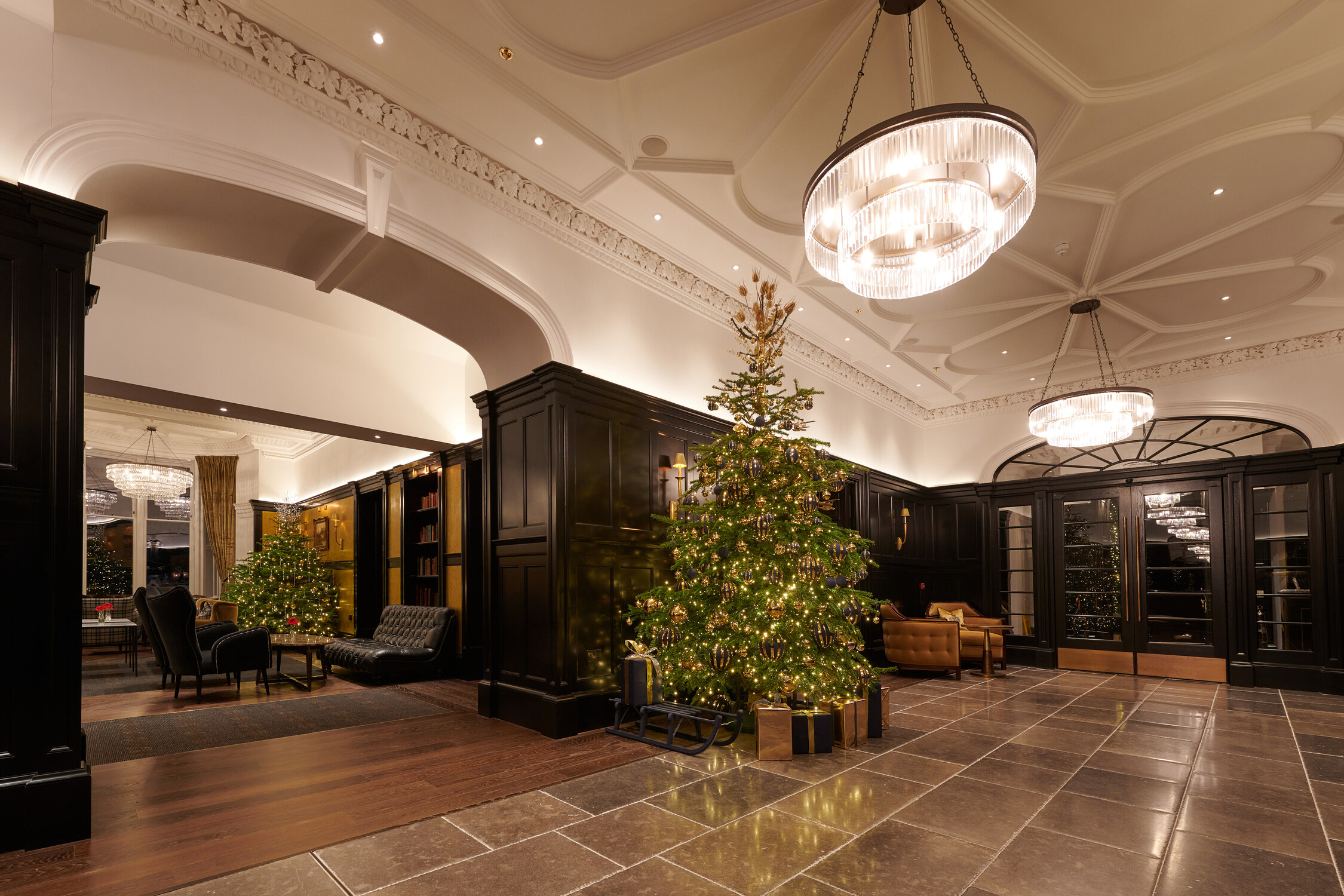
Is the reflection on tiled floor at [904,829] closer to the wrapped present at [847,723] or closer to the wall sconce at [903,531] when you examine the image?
the wrapped present at [847,723]

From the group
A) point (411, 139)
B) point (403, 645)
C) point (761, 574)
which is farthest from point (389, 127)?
point (403, 645)

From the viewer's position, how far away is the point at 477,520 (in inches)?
340

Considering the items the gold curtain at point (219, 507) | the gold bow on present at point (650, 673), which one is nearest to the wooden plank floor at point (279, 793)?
the gold bow on present at point (650, 673)

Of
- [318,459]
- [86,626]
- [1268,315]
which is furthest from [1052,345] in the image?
[86,626]

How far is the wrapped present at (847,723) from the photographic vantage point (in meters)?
4.92

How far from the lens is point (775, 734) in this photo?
461 cm

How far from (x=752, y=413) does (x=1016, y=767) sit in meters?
3.13

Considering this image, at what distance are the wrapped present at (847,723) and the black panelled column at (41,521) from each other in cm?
435

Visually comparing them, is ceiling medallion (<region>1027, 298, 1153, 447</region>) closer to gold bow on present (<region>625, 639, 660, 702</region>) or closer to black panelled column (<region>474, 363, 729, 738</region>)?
black panelled column (<region>474, 363, 729, 738</region>)

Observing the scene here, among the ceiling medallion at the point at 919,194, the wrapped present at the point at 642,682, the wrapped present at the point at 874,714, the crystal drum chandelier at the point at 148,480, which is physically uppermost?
the ceiling medallion at the point at 919,194

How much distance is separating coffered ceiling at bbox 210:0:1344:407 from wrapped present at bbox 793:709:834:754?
4173 millimetres

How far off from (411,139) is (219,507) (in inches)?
486

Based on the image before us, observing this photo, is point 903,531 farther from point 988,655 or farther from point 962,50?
point 962,50

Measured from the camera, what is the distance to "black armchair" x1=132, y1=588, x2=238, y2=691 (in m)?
7.57
